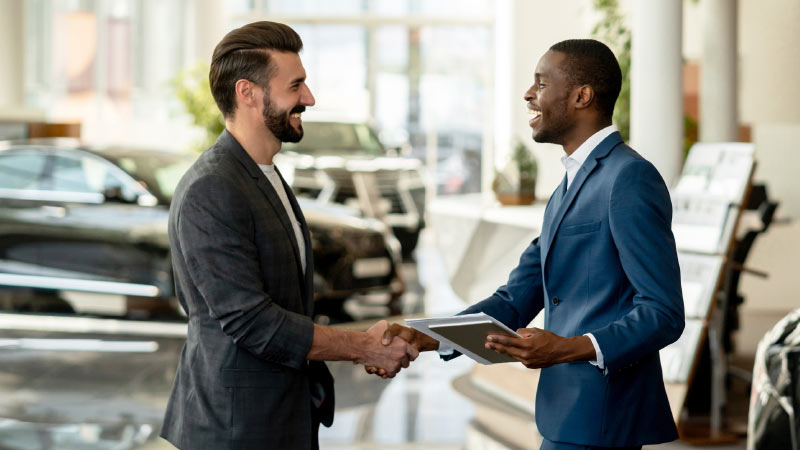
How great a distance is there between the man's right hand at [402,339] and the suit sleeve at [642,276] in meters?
0.58

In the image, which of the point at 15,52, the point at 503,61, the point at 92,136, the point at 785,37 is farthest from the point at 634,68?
the point at 92,136

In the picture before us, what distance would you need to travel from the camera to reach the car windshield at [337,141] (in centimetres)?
1151

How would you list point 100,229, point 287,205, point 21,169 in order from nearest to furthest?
1. point 287,205
2. point 100,229
3. point 21,169

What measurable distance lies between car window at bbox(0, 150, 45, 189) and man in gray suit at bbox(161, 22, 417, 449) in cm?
556

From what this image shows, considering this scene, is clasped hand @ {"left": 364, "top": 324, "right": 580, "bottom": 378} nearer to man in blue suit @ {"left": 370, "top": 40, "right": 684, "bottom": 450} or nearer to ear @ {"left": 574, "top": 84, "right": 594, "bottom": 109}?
man in blue suit @ {"left": 370, "top": 40, "right": 684, "bottom": 450}

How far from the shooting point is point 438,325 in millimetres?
2102

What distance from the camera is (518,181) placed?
6648mm

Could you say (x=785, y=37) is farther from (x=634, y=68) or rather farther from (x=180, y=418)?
(x=180, y=418)

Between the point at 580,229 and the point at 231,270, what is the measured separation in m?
0.71

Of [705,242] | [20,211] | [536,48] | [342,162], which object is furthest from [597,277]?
[536,48]

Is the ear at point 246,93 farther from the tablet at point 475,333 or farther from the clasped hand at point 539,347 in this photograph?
the clasped hand at point 539,347

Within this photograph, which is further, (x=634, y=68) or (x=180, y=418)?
(x=634, y=68)

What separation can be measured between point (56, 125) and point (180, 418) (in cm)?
1083

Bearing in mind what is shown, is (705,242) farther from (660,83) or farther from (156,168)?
(156,168)
